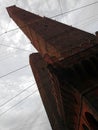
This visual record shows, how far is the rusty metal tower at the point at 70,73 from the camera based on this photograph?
264 inches

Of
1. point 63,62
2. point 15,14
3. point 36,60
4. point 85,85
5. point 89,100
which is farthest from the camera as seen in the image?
point 15,14

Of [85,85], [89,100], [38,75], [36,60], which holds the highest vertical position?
[36,60]

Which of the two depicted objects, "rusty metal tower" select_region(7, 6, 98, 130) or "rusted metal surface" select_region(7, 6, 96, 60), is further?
"rusted metal surface" select_region(7, 6, 96, 60)

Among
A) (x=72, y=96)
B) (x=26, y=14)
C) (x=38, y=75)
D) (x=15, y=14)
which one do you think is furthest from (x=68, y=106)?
(x=15, y=14)

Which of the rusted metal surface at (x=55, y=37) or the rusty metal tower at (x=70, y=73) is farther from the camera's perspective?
the rusted metal surface at (x=55, y=37)

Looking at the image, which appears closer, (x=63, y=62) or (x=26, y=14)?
(x=63, y=62)

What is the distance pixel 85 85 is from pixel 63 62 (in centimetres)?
106

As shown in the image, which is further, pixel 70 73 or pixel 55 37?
pixel 55 37

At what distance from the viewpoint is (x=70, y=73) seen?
7.03 m

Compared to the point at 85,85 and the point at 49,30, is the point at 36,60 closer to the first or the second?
the point at 49,30

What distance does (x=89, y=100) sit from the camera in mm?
6242

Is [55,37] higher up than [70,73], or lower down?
higher up

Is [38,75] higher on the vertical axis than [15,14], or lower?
lower

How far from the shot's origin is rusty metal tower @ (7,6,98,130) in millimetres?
6703
